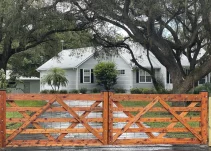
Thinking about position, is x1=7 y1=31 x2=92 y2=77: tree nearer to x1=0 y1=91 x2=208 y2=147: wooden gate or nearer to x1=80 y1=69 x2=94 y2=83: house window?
x1=80 y1=69 x2=94 y2=83: house window

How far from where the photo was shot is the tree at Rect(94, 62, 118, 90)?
35469 mm

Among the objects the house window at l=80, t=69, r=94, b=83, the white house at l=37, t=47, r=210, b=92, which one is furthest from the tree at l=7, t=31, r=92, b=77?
the house window at l=80, t=69, r=94, b=83

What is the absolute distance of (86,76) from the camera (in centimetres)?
3803

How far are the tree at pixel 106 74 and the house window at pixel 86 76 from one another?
1.58 metres

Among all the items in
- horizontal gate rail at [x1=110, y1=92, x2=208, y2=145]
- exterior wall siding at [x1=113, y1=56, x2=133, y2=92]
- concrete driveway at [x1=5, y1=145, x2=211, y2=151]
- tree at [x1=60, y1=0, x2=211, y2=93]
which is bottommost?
concrete driveway at [x1=5, y1=145, x2=211, y2=151]

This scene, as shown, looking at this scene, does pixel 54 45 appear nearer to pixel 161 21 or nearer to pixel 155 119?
pixel 161 21

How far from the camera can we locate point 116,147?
30.6 feet

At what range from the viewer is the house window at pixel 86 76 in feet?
124

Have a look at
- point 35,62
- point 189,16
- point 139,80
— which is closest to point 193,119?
point 189,16

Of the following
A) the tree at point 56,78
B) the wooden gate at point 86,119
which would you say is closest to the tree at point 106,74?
the tree at point 56,78

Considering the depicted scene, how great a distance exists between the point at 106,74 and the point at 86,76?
133 inches

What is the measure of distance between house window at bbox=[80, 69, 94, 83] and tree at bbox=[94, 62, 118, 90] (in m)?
1.58

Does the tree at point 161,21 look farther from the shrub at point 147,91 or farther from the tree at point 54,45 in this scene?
the shrub at point 147,91

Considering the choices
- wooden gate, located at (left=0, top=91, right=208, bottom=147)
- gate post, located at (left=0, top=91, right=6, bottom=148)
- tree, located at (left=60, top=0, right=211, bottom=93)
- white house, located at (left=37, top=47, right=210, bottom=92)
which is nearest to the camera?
gate post, located at (left=0, top=91, right=6, bottom=148)
